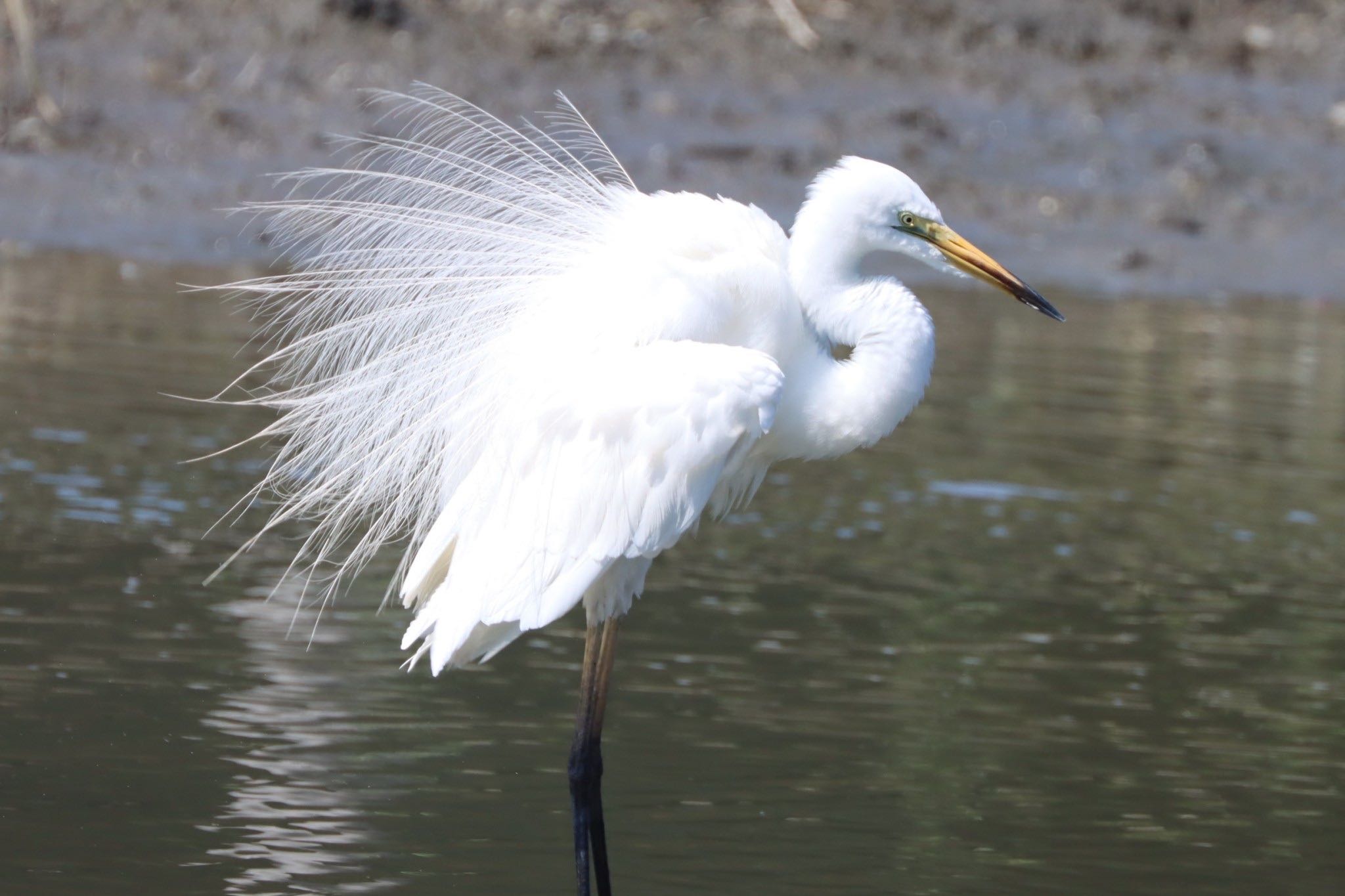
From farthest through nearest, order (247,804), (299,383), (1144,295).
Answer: (1144,295)
(299,383)
(247,804)

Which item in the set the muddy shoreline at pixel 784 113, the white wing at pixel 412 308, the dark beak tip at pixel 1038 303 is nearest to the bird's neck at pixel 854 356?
the dark beak tip at pixel 1038 303

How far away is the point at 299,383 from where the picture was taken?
4965 millimetres

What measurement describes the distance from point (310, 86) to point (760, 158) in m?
3.10

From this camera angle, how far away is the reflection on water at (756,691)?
4383mm

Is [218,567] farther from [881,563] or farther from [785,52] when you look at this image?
[785,52]

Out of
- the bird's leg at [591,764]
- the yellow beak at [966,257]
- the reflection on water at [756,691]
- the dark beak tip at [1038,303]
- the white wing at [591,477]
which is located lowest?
the reflection on water at [756,691]

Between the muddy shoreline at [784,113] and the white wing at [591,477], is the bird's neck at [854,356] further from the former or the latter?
the muddy shoreline at [784,113]

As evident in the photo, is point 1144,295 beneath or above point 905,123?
beneath

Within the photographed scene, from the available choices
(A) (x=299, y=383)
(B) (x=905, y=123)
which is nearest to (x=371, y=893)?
(A) (x=299, y=383)

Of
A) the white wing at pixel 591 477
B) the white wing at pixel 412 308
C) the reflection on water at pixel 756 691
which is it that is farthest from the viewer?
the white wing at pixel 412 308

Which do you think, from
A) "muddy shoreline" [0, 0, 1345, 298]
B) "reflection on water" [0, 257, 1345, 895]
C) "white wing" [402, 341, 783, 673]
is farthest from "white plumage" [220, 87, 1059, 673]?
"muddy shoreline" [0, 0, 1345, 298]

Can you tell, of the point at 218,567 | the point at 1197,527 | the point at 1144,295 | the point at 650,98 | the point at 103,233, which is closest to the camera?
the point at 218,567

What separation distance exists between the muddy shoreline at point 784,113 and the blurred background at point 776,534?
0.12ft

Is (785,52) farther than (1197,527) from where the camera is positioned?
Yes
